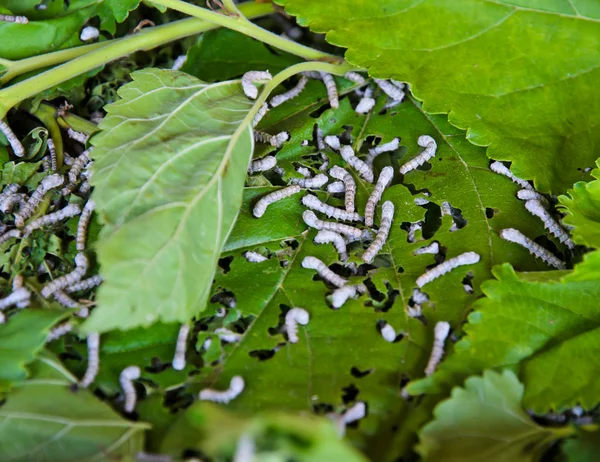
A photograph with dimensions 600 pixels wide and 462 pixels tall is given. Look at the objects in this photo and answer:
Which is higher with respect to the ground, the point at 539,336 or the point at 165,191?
the point at 165,191

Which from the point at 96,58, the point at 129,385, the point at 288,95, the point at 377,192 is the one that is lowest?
the point at 129,385

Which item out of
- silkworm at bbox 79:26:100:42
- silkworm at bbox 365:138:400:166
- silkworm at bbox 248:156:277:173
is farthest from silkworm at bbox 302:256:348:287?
silkworm at bbox 79:26:100:42

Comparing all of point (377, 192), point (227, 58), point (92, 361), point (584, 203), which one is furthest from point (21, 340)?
point (584, 203)

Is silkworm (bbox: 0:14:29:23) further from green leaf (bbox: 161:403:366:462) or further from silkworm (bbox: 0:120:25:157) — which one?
green leaf (bbox: 161:403:366:462)

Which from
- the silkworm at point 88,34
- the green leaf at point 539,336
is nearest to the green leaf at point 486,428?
the green leaf at point 539,336

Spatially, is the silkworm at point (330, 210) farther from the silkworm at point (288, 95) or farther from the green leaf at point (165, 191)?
the silkworm at point (288, 95)

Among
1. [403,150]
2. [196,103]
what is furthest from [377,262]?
[196,103]

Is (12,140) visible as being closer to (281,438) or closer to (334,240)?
(334,240)
